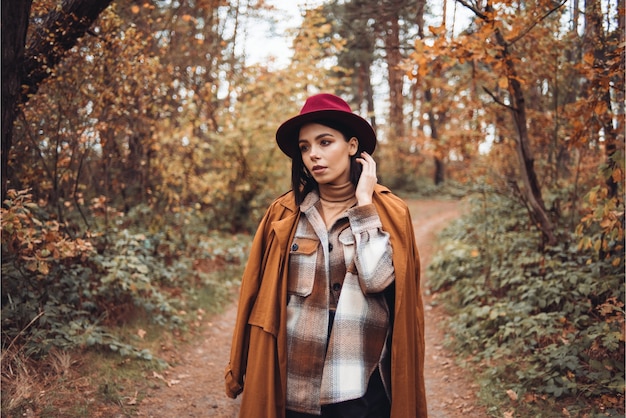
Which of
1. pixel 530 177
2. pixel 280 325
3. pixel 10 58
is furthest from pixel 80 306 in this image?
pixel 530 177

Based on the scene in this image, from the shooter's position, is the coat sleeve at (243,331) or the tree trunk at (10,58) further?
the tree trunk at (10,58)

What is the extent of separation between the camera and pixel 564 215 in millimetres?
6859

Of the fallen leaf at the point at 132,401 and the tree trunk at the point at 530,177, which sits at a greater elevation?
the tree trunk at the point at 530,177

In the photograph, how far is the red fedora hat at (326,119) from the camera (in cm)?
234

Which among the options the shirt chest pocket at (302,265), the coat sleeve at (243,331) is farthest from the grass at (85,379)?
the shirt chest pocket at (302,265)

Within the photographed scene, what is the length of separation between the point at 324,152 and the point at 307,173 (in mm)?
279

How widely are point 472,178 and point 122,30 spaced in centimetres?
622

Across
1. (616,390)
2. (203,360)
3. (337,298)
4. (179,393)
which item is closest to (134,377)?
(179,393)

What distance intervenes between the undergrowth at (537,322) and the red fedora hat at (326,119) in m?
2.83

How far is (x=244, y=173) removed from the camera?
10219 mm

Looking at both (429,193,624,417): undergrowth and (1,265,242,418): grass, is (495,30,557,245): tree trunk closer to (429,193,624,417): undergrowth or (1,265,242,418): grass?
(429,193,624,417): undergrowth

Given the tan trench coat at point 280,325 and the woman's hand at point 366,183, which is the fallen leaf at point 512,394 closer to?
the tan trench coat at point 280,325

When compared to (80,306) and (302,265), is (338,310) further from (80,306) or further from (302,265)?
(80,306)

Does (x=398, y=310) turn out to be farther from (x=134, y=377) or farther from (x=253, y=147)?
(x=253, y=147)
